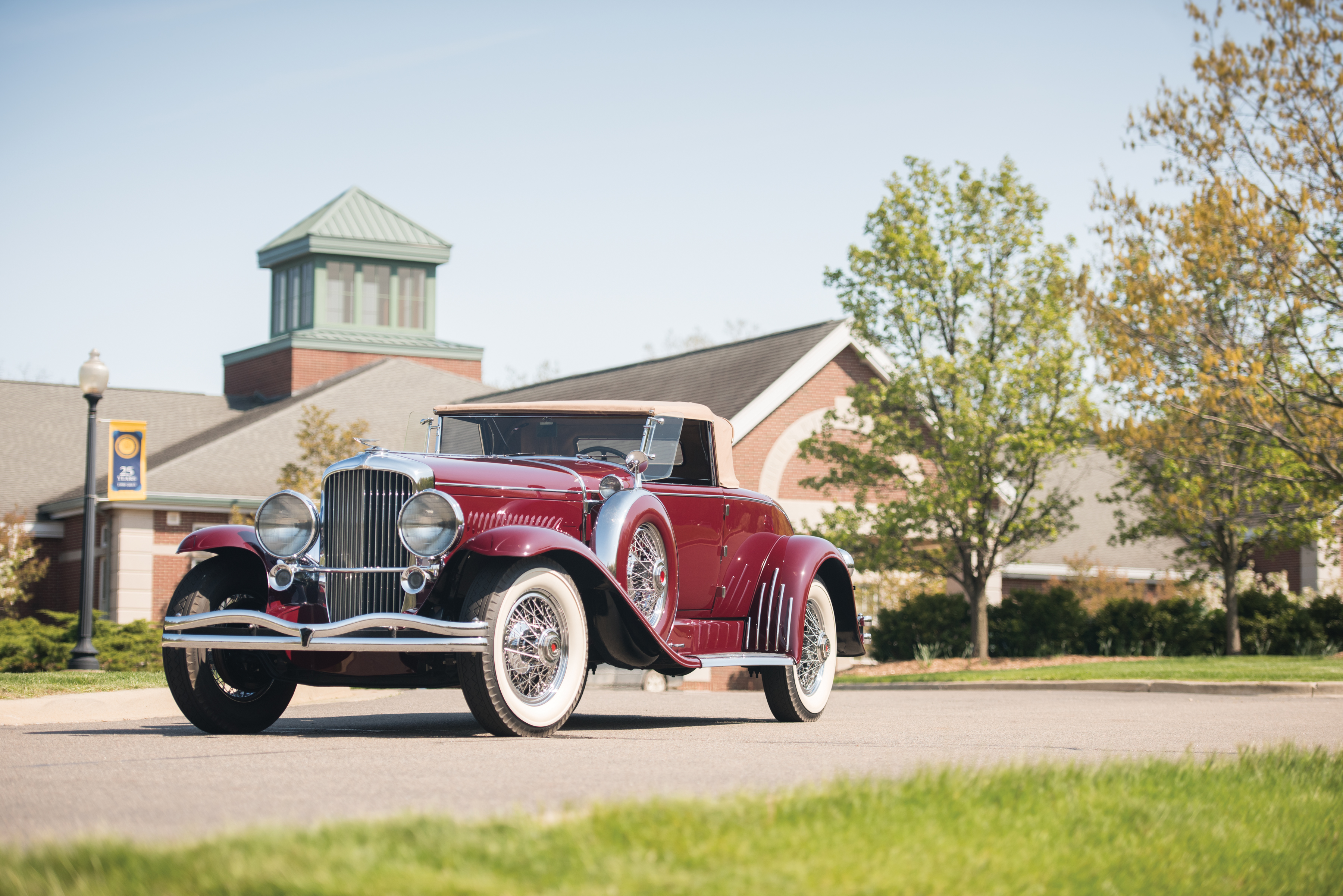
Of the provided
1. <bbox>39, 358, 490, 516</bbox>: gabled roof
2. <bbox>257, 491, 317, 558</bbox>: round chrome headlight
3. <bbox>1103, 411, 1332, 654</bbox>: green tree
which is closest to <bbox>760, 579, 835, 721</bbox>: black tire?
<bbox>257, 491, 317, 558</bbox>: round chrome headlight

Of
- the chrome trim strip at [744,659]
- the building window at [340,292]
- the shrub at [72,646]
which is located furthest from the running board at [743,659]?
the building window at [340,292]

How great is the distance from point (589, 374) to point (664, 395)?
5177 mm

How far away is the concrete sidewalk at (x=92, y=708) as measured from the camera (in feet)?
31.3

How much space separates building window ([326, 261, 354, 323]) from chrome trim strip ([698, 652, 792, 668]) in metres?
30.9

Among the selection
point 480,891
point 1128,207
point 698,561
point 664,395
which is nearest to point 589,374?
point 664,395

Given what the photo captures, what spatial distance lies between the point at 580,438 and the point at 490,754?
3.42m

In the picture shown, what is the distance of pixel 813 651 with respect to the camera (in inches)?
400

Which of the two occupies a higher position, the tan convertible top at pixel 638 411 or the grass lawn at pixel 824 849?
the tan convertible top at pixel 638 411

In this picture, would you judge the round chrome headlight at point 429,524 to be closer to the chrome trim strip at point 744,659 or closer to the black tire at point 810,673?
the chrome trim strip at point 744,659

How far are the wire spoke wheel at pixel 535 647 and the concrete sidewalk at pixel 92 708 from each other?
3.01 m

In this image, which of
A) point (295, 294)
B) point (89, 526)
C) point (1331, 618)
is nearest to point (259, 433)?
point (295, 294)

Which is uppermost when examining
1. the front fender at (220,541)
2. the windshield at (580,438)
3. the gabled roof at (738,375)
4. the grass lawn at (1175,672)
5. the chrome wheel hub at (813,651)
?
the gabled roof at (738,375)

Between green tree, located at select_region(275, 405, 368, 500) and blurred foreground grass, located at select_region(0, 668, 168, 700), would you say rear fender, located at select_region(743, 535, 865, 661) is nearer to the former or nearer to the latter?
blurred foreground grass, located at select_region(0, 668, 168, 700)

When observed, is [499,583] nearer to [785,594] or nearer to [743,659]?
[743,659]
